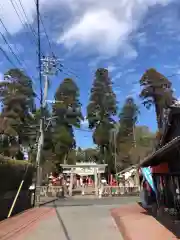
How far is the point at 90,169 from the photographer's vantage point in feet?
118

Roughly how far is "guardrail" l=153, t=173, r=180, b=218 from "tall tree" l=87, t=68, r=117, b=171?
42.3 metres

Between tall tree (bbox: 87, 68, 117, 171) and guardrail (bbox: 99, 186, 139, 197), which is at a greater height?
tall tree (bbox: 87, 68, 117, 171)

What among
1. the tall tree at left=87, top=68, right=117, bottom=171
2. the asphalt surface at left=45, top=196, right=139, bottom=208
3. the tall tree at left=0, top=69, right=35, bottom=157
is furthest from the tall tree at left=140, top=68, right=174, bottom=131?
the asphalt surface at left=45, top=196, right=139, bottom=208

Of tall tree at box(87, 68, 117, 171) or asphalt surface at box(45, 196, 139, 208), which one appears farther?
tall tree at box(87, 68, 117, 171)

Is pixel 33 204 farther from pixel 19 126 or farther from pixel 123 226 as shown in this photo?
pixel 19 126

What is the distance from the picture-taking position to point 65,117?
61.2m

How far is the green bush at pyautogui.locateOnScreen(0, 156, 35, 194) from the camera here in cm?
1584

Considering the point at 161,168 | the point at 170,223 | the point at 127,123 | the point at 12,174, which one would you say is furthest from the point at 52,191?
the point at 127,123

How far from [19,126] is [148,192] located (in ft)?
114

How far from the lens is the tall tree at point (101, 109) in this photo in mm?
62062

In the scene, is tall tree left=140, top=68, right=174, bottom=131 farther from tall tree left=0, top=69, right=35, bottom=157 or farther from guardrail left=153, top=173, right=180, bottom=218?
guardrail left=153, top=173, right=180, bottom=218

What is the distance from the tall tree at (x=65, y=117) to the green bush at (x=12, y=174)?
37299mm

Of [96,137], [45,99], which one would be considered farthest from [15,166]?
[96,137]

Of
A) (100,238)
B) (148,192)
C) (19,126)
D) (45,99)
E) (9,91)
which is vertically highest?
(9,91)
